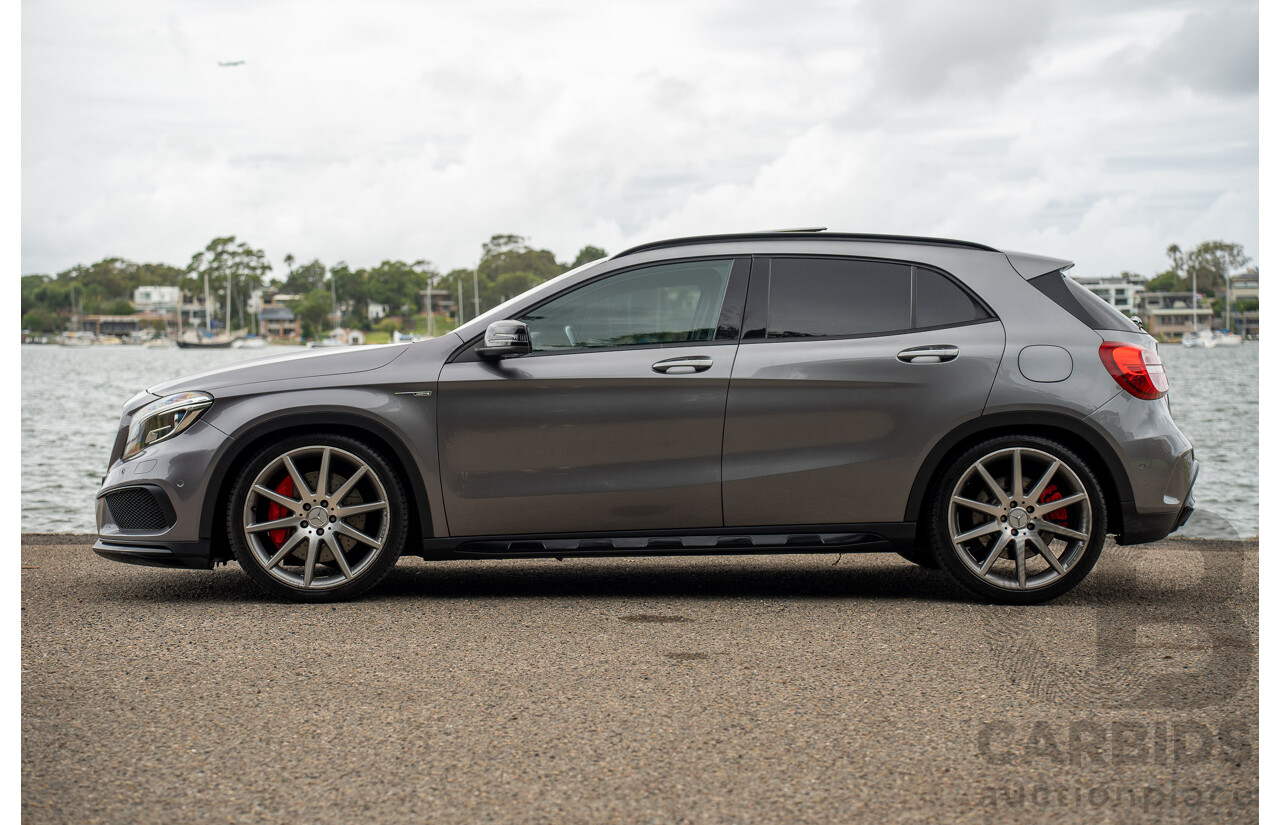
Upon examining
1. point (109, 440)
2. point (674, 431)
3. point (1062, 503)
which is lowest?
point (109, 440)

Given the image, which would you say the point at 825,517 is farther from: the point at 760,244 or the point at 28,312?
the point at 28,312

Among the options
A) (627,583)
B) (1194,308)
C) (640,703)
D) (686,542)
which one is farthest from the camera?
(1194,308)

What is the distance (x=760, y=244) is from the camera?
5930mm

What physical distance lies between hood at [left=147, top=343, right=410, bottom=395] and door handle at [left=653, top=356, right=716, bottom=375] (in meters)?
1.21

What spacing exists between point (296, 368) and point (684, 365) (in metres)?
1.82

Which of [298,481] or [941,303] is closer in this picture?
[298,481]

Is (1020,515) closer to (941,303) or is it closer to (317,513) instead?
(941,303)

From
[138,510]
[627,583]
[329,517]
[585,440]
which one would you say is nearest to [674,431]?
[585,440]

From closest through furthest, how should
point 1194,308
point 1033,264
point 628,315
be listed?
point 628,315, point 1033,264, point 1194,308

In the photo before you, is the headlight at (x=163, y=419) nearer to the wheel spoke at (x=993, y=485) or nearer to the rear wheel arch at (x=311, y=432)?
the rear wheel arch at (x=311, y=432)

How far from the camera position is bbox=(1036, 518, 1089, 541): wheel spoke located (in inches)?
222

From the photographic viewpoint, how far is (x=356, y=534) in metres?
5.66

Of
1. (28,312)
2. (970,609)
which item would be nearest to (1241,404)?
(970,609)

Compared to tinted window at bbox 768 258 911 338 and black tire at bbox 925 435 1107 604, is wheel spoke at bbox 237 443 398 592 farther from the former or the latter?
black tire at bbox 925 435 1107 604
